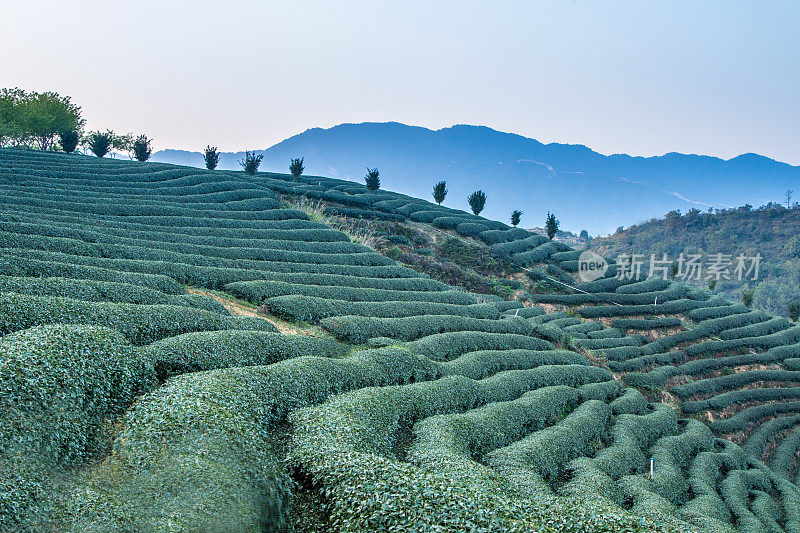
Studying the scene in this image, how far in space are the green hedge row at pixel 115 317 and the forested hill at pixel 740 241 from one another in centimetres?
6757

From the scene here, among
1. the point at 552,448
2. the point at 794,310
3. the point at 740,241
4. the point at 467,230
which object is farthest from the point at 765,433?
the point at 740,241

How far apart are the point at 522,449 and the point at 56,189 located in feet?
72.8

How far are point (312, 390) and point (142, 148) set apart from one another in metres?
34.4

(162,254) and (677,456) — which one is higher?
(162,254)

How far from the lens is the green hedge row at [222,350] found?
34.6 ft

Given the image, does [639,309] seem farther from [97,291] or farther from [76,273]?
[76,273]

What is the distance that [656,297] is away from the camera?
33688 millimetres

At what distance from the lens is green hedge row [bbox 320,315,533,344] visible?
16.2m

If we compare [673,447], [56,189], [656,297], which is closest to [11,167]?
[56,189]

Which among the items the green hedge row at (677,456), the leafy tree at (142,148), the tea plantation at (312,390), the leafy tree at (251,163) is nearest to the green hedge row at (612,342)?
the tea plantation at (312,390)

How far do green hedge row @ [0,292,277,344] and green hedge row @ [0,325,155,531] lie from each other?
1414 millimetres

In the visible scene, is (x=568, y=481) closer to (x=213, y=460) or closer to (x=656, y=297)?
(x=213, y=460)

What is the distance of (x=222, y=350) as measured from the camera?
11492 millimetres

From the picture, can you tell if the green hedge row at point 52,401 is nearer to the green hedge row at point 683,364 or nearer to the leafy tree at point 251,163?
the green hedge row at point 683,364
